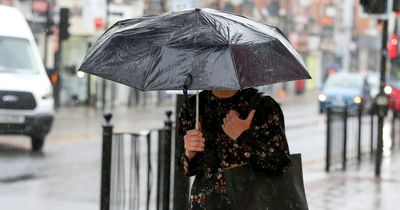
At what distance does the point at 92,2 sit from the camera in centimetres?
3522

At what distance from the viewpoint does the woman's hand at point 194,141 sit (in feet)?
16.6

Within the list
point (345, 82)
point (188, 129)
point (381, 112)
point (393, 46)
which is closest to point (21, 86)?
point (381, 112)

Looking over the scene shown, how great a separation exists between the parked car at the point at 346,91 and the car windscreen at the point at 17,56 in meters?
19.1

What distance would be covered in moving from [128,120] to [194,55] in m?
23.3

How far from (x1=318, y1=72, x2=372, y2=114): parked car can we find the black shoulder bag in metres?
30.0

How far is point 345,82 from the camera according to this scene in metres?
37.0

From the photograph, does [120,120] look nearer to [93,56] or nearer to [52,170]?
[52,170]

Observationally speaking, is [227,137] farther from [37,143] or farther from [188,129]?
[37,143]

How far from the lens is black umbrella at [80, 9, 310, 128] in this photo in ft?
16.2

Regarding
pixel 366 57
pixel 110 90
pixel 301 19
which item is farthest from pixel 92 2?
pixel 366 57

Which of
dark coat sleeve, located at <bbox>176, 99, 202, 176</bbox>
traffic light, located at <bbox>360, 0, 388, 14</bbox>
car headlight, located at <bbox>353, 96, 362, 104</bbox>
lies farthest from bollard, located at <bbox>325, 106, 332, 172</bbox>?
car headlight, located at <bbox>353, 96, 362, 104</bbox>

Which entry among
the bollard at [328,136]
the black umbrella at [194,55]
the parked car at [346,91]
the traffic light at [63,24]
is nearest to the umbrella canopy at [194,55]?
the black umbrella at [194,55]

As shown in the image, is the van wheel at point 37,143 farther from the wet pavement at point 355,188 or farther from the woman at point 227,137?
the woman at point 227,137

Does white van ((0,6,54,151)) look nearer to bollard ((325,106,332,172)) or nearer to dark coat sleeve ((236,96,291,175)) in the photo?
bollard ((325,106,332,172))
